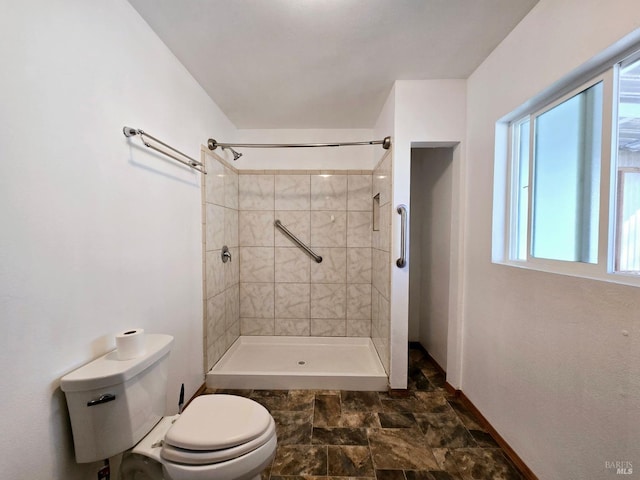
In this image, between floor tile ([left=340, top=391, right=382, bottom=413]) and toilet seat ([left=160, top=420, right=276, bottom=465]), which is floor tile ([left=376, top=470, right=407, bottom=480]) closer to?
floor tile ([left=340, top=391, right=382, bottom=413])

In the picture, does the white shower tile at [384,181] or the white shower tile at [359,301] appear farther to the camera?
the white shower tile at [359,301]

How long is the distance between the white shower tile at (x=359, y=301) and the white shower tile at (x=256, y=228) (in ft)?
3.37

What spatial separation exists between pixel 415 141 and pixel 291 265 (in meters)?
1.67

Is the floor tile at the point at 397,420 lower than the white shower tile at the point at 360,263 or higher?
lower

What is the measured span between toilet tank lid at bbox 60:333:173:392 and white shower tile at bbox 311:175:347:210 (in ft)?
6.33

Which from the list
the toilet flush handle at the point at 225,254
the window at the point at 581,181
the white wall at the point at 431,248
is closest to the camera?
the window at the point at 581,181

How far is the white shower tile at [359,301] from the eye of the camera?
2.62 m

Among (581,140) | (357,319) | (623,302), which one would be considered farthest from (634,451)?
(357,319)

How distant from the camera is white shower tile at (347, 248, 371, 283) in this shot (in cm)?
262

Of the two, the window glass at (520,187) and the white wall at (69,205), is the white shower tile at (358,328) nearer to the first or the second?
the window glass at (520,187)

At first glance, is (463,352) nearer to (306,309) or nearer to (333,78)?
(306,309)

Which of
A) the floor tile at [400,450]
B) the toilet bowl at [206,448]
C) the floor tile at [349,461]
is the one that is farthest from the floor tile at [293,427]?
the toilet bowl at [206,448]

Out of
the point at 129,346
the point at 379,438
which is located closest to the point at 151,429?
the point at 129,346

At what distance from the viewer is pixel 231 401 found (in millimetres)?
1123
